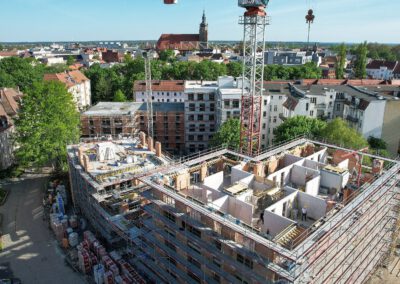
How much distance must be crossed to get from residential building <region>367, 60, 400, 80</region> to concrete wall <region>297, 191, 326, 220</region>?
13234 centimetres

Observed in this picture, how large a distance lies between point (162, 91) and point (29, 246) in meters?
51.7

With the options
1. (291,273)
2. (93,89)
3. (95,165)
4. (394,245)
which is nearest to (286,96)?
(394,245)

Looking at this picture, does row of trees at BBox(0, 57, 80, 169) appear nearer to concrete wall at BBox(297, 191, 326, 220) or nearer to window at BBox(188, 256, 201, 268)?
window at BBox(188, 256, 201, 268)

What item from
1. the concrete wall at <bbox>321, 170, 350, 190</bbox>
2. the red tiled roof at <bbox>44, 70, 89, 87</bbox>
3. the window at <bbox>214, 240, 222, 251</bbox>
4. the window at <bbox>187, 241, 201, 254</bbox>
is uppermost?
the red tiled roof at <bbox>44, 70, 89, 87</bbox>

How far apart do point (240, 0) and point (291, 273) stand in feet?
113

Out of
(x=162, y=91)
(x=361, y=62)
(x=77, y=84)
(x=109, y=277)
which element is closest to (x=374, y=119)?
(x=162, y=91)

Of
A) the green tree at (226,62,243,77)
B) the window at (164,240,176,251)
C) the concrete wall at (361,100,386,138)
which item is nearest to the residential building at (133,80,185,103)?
the green tree at (226,62,243,77)

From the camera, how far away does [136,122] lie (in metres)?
68.2

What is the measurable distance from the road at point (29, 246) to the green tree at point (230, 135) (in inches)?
1095

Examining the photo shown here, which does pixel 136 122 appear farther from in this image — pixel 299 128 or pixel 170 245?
pixel 170 245

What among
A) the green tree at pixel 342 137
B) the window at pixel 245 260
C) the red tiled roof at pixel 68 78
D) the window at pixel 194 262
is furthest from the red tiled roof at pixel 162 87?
the window at pixel 245 260

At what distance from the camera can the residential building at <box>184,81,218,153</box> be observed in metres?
66.6

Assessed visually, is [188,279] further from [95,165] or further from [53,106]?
[53,106]

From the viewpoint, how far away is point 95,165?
135ft
